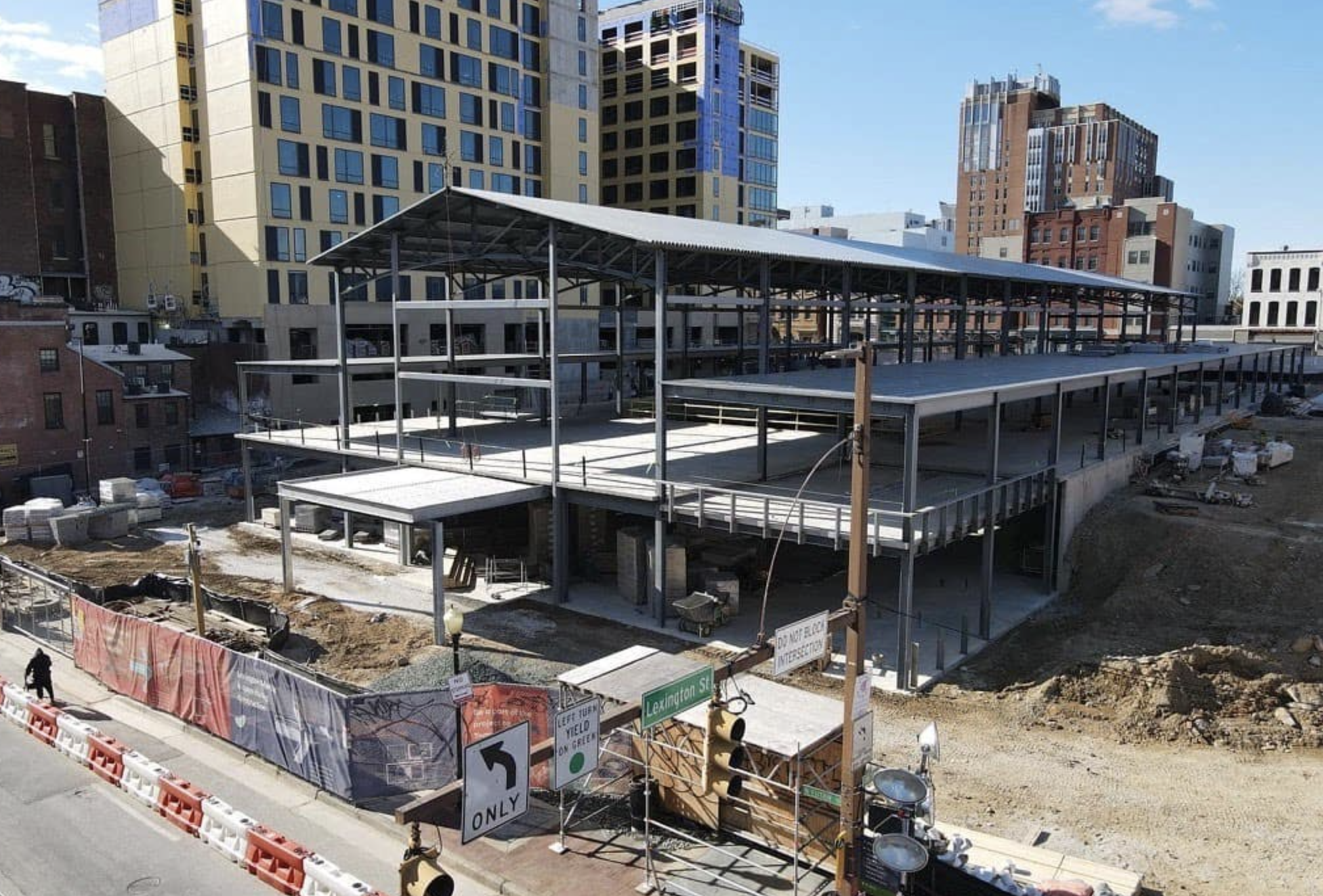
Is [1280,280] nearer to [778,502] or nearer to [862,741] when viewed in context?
[778,502]

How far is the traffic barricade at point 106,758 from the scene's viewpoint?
650 inches

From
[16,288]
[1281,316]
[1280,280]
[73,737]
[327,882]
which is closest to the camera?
[327,882]

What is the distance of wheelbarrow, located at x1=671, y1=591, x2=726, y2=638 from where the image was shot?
2444cm

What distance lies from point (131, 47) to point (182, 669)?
56.6 metres

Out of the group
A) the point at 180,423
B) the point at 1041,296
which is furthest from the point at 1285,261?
the point at 180,423

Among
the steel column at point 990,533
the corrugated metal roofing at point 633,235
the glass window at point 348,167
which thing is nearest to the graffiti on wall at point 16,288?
the glass window at point 348,167

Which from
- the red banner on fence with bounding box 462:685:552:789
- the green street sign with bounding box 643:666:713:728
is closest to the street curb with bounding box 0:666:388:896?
the red banner on fence with bounding box 462:685:552:789

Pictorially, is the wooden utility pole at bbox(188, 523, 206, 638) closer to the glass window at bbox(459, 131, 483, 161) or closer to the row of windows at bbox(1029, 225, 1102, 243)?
the glass window at bbox(459, 131, 483, 161)

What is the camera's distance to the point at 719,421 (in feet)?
143

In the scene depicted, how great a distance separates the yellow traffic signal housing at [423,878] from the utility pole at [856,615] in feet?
15.1

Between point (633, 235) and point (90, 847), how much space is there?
18438 millimetres

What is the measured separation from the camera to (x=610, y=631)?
25.0m

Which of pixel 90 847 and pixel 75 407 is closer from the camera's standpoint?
pixel 90 847

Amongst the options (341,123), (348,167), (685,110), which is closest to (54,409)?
(348,167)
